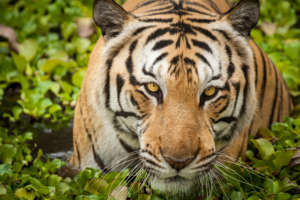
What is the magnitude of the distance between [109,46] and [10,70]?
2.00 m

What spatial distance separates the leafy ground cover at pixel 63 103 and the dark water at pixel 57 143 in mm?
59

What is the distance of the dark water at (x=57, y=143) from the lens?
3.39 metres

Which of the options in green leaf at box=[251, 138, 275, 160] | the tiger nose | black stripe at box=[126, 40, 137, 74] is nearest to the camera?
the tiger nose

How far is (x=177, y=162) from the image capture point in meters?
2.28

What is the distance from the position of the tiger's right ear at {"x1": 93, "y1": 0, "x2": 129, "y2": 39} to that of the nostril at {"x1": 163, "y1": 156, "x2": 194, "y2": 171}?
743 millimetres

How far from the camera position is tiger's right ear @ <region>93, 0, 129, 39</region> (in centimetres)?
255

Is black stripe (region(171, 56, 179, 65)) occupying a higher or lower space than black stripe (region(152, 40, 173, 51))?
lower

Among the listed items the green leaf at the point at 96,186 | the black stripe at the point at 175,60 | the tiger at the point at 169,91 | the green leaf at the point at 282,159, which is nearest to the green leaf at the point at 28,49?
the tiger at the point at 169,91

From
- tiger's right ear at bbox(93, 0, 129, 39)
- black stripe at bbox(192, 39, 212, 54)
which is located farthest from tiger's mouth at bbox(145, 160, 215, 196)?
tiger's right ear at bbox(93, 0, 129, 39)

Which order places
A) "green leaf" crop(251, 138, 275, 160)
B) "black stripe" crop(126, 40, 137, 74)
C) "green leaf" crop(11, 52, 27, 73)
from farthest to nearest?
"green leaf" crop(11, 52, 27, 73)
"green leaf" crop(251, 138, 275, 160)
"black stripe" crop(126, 40, 137, 74)

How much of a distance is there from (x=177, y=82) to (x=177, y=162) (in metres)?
0.37

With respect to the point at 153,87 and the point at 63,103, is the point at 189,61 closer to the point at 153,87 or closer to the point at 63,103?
the point at 153,87

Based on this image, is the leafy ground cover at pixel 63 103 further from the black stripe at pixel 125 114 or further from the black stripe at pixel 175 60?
the black stripe at pixel 175 60

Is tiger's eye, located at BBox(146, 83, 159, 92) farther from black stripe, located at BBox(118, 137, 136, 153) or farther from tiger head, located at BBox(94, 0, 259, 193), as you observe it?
black stripe, located at BBox(118, 137, 136, 153)
